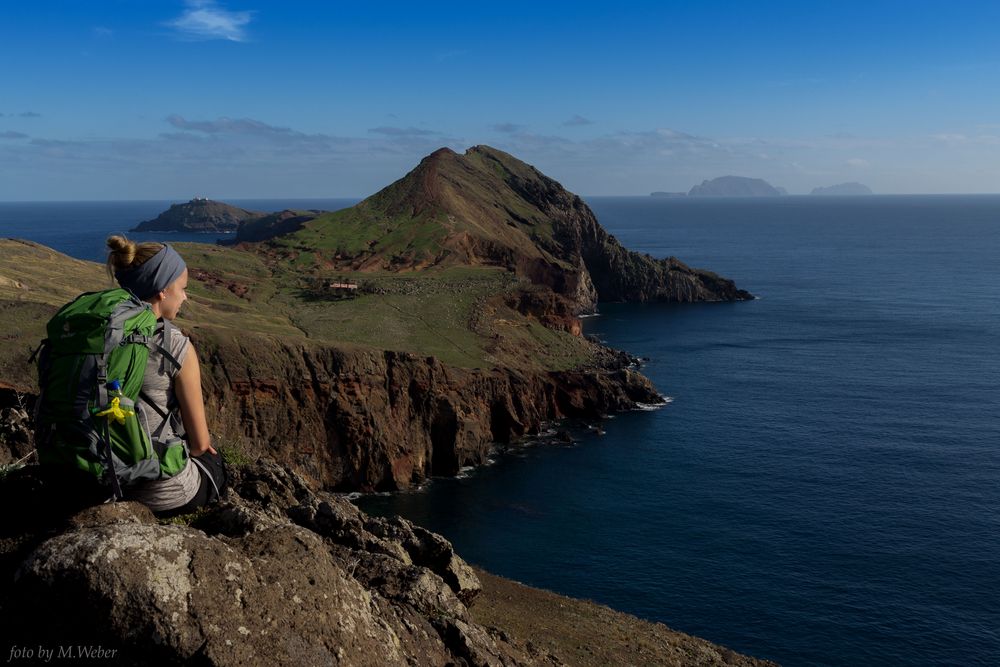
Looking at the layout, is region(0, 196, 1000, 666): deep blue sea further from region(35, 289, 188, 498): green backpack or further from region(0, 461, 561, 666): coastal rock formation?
region(35, 289, 188, 498): green backpack

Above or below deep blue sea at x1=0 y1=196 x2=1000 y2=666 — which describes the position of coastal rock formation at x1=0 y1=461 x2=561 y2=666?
above

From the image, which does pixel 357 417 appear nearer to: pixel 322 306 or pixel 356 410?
Answer: pixel 356 410

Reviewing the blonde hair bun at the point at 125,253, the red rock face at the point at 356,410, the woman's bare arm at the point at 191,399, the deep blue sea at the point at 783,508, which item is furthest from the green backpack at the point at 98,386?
the red rock face at the point at 356,410

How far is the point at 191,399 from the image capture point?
761 centimetres

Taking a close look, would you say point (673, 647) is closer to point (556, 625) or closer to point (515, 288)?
point (556, 625)

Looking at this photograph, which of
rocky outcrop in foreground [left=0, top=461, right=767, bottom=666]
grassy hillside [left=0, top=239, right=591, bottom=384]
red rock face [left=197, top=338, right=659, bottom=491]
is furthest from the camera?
grassy hillside [left=0, top=239, right=591, bottom=384]

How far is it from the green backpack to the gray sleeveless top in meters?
0.05

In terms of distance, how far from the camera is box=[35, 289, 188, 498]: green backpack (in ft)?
23.1

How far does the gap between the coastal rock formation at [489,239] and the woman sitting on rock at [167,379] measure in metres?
124

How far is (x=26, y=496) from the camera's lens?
862cm

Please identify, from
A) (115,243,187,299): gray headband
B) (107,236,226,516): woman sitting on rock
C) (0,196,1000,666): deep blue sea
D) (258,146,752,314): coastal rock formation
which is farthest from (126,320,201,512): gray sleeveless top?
(258,146,752,314): coastal rock formation

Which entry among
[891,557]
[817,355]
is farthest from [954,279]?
[891,557]

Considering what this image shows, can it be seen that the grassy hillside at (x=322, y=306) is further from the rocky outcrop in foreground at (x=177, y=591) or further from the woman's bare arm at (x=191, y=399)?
the woman's bare arm at (x=191, y=399)

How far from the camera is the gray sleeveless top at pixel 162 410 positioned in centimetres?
737
